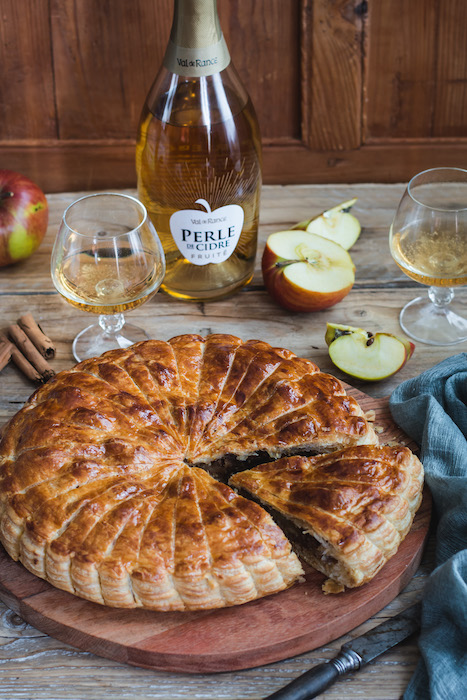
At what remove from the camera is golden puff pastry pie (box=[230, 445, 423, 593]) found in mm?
2342

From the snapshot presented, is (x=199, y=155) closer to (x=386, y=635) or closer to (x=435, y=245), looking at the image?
(x=435, y=245)

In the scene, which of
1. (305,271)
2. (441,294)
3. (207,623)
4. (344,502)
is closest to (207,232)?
(305,271)

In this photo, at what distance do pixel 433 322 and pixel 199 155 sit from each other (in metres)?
1.19

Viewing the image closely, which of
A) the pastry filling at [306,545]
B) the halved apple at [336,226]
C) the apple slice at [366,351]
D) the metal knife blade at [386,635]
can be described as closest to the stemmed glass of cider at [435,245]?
the apple slice at [366,351]

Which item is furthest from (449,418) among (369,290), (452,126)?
(452,126)

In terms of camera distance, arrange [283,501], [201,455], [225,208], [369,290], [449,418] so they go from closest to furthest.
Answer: [283,501] → [201,455] → [449,418] → [225,208] → [369,290]

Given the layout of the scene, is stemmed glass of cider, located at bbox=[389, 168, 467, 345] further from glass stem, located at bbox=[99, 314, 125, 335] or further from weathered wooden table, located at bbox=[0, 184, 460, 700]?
glass stem, located at bbox=[99, 314, 125, 335]

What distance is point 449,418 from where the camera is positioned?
9.17 ft

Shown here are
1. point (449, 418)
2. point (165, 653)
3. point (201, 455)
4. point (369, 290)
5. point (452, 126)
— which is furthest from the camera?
point (452, 126)

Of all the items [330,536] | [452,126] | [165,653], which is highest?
[452,126]

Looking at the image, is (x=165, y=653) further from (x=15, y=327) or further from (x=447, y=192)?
(x=447, y=192)

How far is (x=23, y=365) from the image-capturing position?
3.26 meters

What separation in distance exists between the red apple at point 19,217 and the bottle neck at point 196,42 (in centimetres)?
88

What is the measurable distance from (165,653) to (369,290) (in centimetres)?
198
